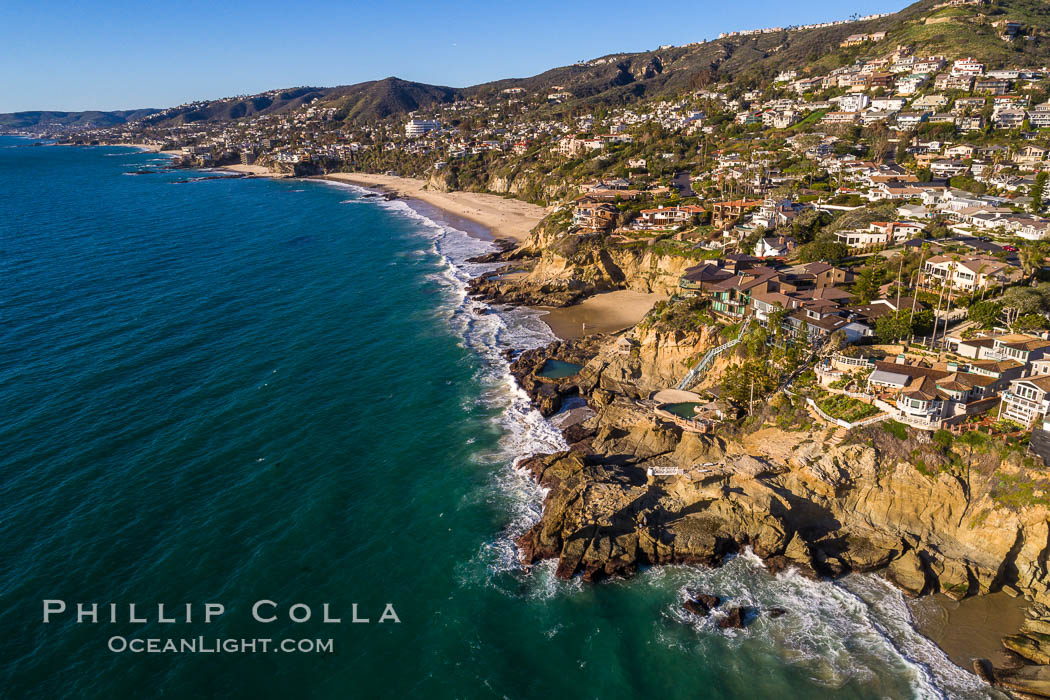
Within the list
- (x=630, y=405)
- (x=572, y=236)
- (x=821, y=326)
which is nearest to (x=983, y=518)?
(x=821, y=326)

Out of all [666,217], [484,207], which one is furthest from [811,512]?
[484,207]

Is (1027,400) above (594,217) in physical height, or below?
below

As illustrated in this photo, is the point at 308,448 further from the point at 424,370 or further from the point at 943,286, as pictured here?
the point at 943,286

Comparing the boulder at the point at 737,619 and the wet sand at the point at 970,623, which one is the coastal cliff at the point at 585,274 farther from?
the boulder at the point at 737,619

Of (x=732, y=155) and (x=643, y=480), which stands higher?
(x=732, y=155)

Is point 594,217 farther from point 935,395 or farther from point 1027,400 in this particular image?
point 1027,400

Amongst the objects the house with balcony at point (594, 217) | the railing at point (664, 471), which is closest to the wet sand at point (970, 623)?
the railing at point (664, 471)

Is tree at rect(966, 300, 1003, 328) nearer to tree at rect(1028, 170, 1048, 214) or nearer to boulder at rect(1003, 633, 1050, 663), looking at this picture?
boulder at rect(1003, 633, 1050, 663)
